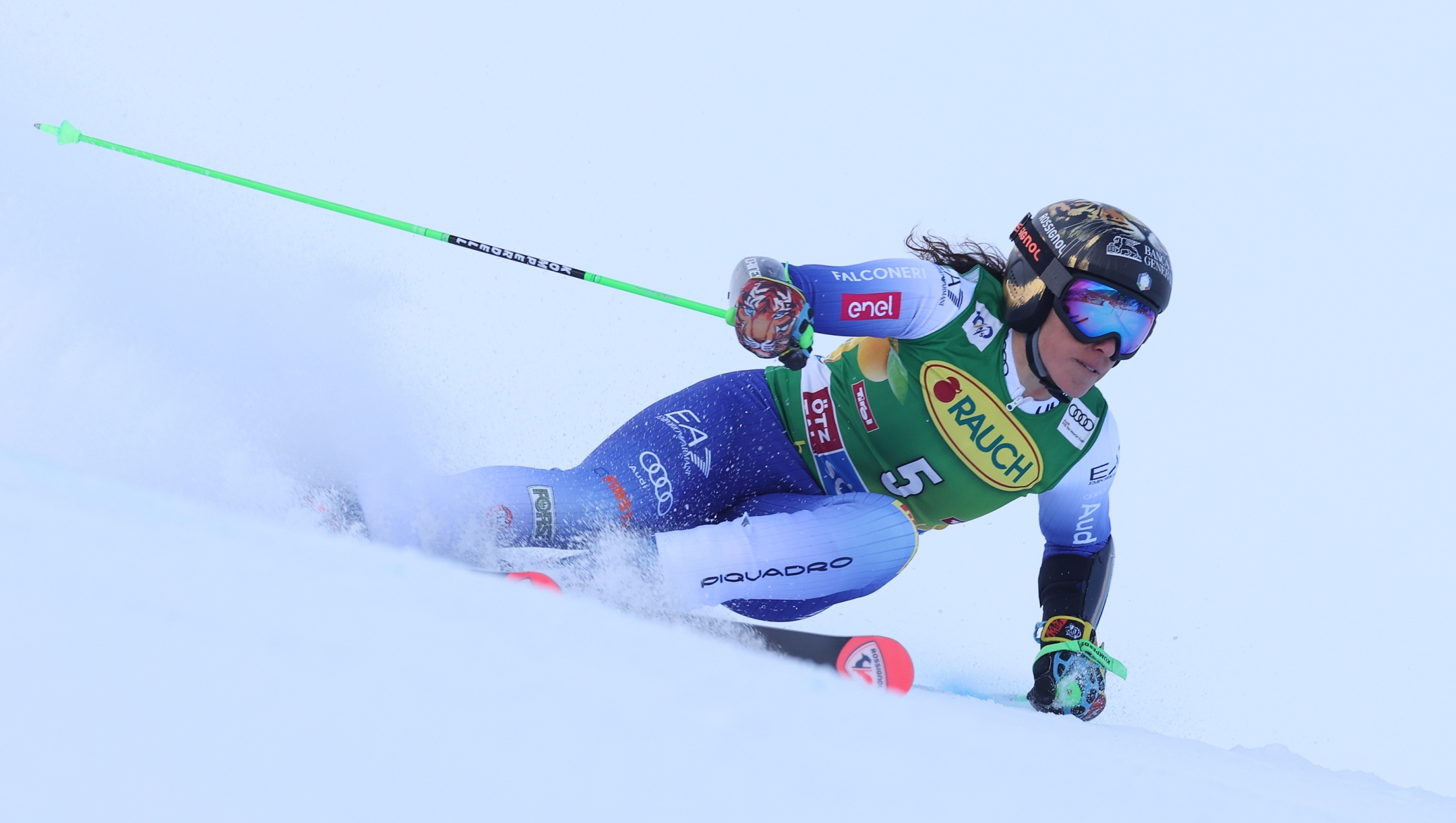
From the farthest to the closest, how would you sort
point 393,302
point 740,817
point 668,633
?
point 393,302 → point 668,633 → point 740,817

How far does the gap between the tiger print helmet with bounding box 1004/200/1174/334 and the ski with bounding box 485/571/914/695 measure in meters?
0.85

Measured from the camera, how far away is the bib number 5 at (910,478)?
2607mm

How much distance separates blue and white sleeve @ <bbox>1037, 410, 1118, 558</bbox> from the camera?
2.63 m

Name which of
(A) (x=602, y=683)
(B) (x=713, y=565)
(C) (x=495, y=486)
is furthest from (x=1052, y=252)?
(A) (x=602, y=683)

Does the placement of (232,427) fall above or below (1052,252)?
below

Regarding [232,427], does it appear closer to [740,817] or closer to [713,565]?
[713,565]

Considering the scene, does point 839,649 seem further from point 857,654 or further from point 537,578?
point 537,578

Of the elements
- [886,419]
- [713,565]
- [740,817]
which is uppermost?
[886,419]

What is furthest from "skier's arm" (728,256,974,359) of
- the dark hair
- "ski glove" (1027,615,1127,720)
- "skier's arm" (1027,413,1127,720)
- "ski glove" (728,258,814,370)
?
"ski glove" (1027,615,1127,720)

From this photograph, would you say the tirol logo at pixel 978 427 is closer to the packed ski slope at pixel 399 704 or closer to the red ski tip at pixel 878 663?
the red ski tip at pixel 878 663

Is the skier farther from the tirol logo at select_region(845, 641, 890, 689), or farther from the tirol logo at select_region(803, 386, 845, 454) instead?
the tirol logo at select_region(845, 641, 890, 689)

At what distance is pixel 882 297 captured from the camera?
240cm

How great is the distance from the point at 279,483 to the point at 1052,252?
72.3 inches

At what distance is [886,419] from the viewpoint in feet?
8.52
